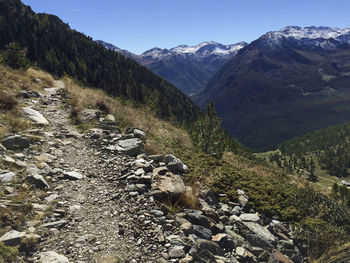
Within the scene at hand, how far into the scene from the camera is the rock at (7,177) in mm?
6910

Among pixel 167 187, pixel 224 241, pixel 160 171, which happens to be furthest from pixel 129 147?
pixel 224 241

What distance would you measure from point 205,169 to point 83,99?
12.6m

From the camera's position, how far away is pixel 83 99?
63.0 ft

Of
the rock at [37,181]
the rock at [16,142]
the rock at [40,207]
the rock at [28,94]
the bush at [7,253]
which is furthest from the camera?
the rock at [28,94]

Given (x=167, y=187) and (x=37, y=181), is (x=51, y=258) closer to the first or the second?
(x=37, y=181)

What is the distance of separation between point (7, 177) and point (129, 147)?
16.9ft

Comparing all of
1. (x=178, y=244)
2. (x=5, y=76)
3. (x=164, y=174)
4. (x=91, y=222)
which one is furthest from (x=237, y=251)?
(x=5, y=76)

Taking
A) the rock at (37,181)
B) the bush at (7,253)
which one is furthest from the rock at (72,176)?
the bush at (7,253)

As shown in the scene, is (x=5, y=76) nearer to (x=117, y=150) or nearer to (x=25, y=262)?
(x=117, y=150)

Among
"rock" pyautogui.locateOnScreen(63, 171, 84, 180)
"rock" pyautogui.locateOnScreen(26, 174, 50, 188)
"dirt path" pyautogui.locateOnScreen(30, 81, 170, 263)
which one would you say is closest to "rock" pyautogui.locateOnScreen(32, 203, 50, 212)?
"dirt path" pyautogui.locateOnScreen(30, 81, 170, 263)

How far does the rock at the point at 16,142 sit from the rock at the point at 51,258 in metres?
5.64

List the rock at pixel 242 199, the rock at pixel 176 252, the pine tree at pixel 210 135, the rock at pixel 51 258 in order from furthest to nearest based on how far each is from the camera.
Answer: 1. the pine tree at pixel 210 135
2. the rock at pixel 242 199
3. the rock at pixel 176 252
4. the rock at pixel 51 258

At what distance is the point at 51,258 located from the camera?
→ 16.6 ft

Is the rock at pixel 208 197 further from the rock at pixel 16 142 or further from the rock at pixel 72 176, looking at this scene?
the rock at pixel 16 142
